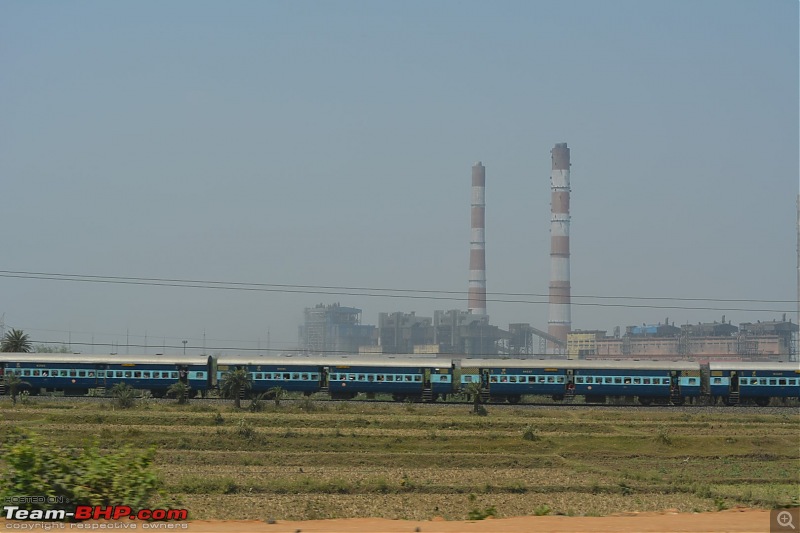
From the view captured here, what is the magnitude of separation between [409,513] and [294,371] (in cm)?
3609

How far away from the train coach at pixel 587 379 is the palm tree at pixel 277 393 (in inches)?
456

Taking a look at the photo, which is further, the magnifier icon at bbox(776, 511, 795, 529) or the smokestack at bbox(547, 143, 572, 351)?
the smokestack at bbox(547, 143, 572, 351)

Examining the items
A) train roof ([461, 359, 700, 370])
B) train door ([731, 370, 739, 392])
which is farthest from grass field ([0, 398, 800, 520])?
train roof ([461, 359, 700, 370])

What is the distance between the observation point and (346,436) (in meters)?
43.8

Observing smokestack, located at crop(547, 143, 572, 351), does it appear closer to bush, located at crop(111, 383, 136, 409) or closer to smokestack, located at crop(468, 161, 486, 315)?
smokestack, located at crop(468, 161, 486, 315)

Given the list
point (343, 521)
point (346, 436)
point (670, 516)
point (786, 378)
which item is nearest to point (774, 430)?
point (786, 378)

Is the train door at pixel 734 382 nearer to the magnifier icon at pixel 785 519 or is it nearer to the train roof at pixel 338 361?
the train roof at pixel 338 361

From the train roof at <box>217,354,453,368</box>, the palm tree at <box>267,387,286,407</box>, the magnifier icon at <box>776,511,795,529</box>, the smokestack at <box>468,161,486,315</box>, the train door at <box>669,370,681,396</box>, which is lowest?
the palm tree at <box>267,387,286,407</box>

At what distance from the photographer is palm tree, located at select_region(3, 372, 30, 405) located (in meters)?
59.6

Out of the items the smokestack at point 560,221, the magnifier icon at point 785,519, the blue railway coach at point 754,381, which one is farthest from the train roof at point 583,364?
the smokestack at point 560,221

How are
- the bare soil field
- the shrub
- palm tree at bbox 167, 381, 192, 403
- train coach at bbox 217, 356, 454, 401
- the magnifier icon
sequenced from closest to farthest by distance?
the magnifier icon, the bare soil field, the shrub, palm tree at bbox 167, 381, 192, 403, train coach at bbox 217, 356, 454, 401

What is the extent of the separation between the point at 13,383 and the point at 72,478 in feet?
139

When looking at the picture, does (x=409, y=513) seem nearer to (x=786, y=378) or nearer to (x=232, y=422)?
(x=232, y=422)

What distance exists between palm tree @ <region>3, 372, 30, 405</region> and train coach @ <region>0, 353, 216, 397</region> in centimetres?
19
